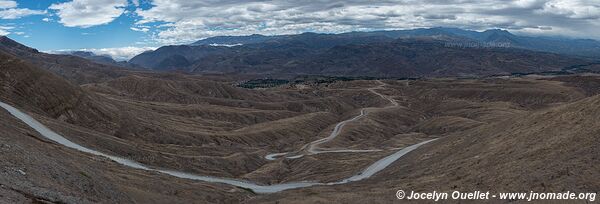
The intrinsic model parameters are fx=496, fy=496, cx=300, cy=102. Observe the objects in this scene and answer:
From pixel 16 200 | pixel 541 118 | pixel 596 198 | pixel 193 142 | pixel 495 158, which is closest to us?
pixel 16 200

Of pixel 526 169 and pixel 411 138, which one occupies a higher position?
pixel 526 169

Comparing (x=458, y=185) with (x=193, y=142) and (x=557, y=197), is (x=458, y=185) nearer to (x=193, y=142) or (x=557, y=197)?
(x=557, y=197)

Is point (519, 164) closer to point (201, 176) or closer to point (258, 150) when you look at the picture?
point (201, 176)

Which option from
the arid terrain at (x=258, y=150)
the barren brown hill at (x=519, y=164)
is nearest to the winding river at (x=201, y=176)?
the arid terrain at (x=258, y=150)

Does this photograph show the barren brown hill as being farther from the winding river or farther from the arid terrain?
the winding river

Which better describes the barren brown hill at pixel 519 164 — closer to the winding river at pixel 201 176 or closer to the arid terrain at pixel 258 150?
the arid terrain at pixel 258 150

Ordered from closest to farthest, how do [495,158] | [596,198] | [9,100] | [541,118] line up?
[596,198] < [495,158] < [541,118] < [9,100]

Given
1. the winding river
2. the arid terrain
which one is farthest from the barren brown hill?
the winding river

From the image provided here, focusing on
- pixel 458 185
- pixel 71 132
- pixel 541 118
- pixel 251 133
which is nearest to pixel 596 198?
pixel 458 185

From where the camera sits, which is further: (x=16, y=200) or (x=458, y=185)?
(x=458, y=185)
